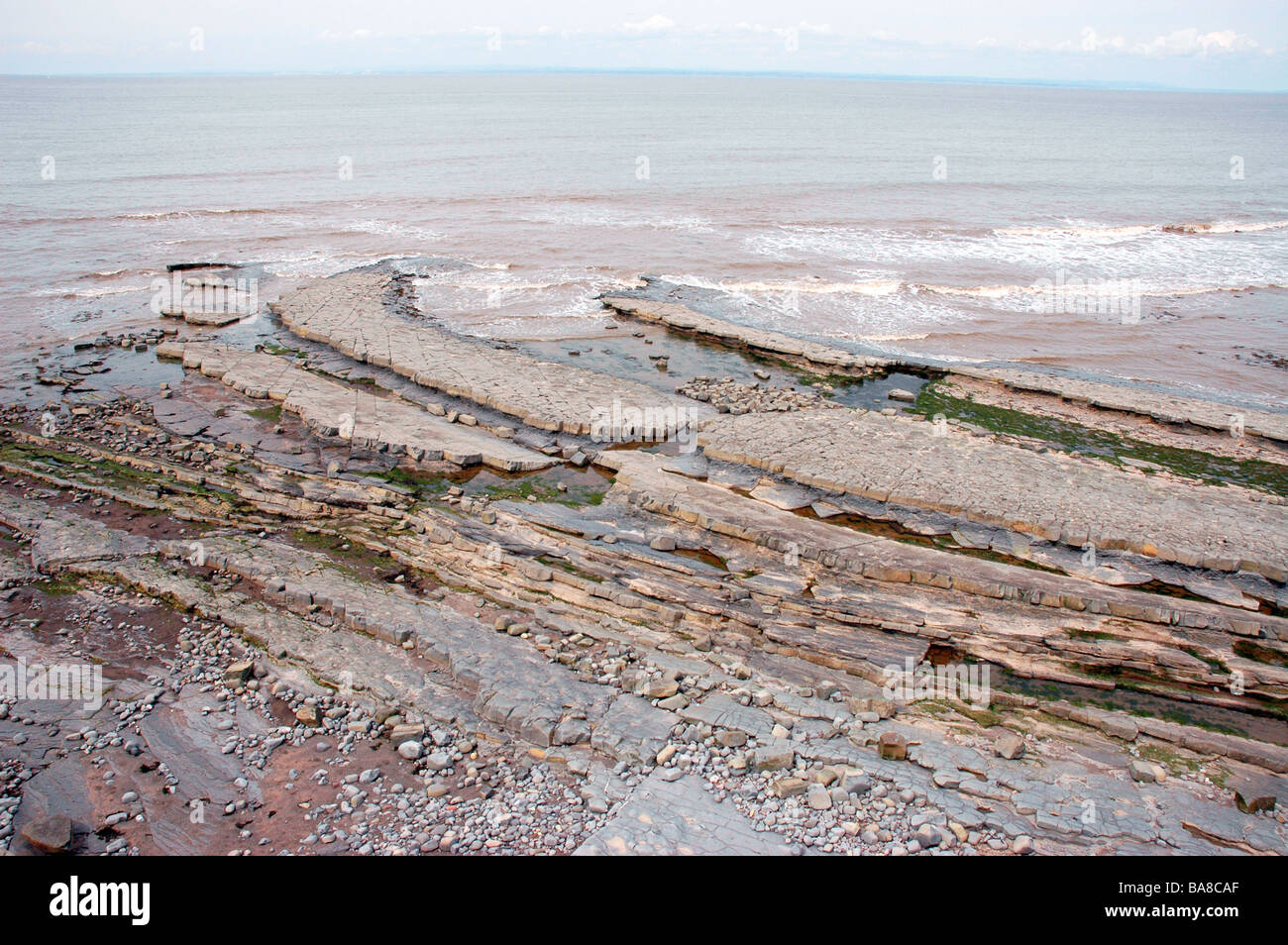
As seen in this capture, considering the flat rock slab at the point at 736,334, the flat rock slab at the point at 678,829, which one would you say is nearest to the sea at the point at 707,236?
the flat rock slab at the point at 736,334

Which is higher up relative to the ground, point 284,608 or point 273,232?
point 273,232

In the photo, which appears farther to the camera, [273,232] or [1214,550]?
[273,232]

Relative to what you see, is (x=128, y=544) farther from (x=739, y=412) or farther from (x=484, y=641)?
(x=739, y=412)

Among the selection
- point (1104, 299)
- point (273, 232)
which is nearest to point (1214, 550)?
point (1104, 299)

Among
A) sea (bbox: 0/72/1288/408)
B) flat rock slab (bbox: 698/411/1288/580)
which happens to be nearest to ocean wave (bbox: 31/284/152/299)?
sea (bbox: 0/72/1288/408)

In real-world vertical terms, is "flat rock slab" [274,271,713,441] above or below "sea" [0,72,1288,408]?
below

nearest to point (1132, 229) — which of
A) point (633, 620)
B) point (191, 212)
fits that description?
point (633, 620)

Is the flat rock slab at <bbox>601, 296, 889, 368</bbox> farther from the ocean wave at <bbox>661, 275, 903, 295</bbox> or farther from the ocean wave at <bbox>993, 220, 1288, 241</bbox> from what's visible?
the ocean wave at <bbox>993, 220, 1288, 241</bbox>

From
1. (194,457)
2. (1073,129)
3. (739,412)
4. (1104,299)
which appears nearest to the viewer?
(194,457)
